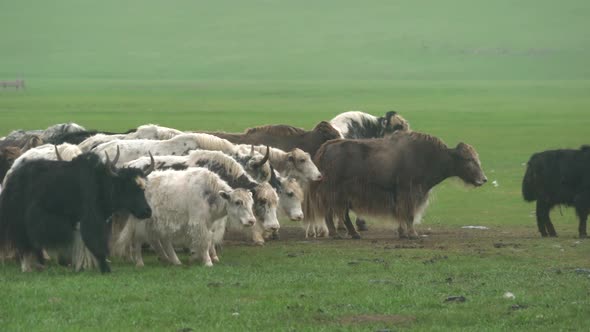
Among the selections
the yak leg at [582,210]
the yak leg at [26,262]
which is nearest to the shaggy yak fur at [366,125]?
the yak leg at [582,210]

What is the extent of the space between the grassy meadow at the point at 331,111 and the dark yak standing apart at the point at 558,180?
0.47 metres

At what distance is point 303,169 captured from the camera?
12727 millimetres

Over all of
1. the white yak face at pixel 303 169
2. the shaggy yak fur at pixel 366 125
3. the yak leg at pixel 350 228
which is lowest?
the yak leg at pixel 350 228

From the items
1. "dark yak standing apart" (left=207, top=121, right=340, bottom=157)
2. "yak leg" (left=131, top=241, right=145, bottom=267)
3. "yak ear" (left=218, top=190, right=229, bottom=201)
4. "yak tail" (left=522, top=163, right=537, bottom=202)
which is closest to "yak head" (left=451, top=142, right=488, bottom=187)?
"yak tail" (left=522, top=163, right=537, bottom=202)

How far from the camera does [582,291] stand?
8344 mm

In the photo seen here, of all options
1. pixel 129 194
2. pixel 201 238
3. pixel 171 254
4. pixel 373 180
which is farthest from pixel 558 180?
pixel 129 194

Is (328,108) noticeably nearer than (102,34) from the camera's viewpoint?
Yes

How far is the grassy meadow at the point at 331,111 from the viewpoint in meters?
7.64

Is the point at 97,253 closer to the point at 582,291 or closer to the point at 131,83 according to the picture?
the point at 582,291

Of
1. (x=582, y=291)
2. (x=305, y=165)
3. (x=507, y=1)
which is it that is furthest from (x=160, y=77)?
(x=582, y=291)

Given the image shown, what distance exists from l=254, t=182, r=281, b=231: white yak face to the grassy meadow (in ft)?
1.25

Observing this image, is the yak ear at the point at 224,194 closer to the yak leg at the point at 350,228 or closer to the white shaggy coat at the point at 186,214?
the white shaggy coat at the point at 186,214

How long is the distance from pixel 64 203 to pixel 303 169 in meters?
3.77

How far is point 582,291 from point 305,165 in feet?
15.9
